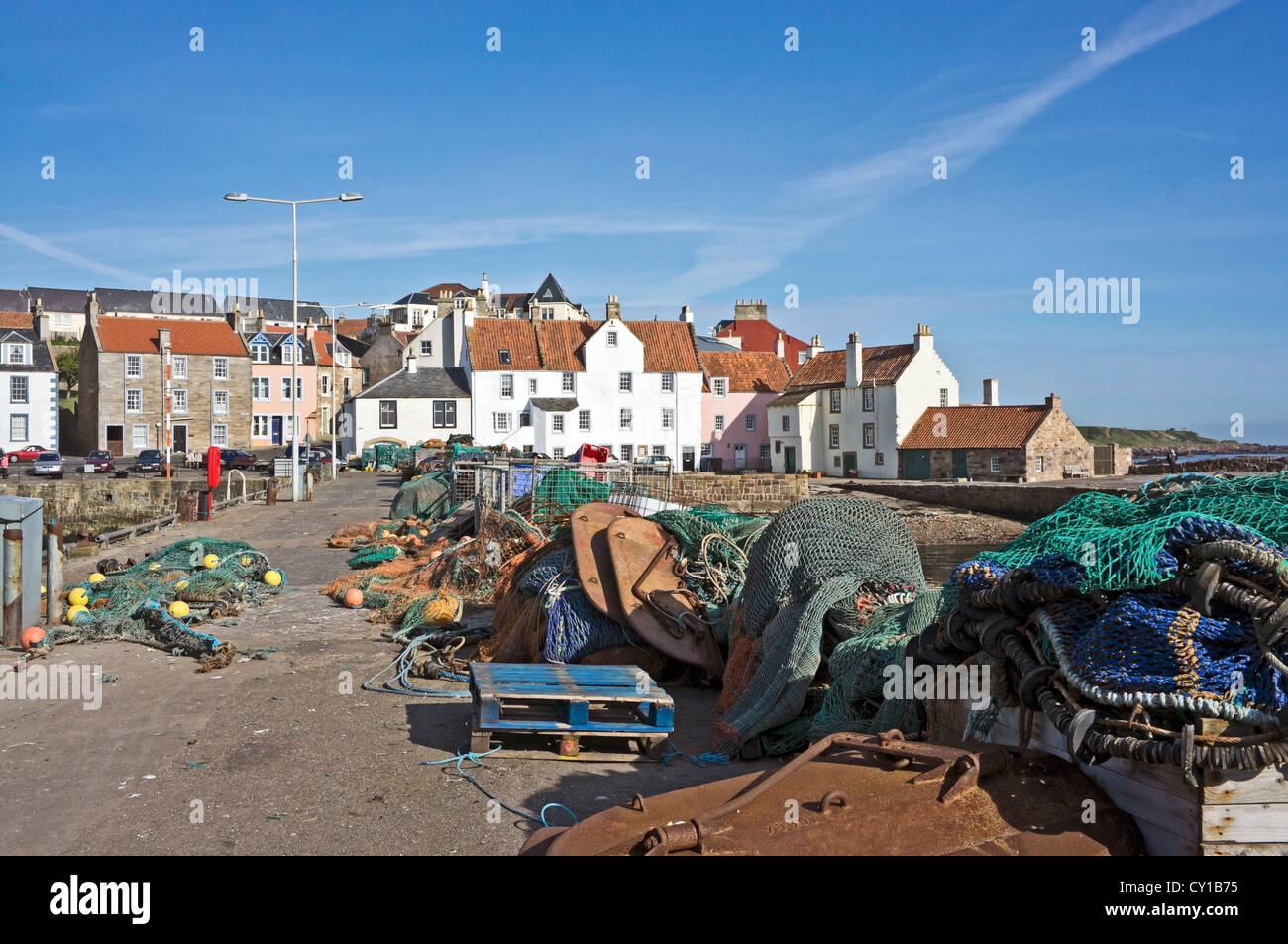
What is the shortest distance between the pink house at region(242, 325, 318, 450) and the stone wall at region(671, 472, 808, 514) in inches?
1343

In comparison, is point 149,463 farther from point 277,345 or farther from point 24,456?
point 277,345

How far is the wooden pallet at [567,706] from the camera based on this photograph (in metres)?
6.73

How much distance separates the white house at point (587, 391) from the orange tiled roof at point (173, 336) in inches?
614

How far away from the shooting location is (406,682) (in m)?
8.73

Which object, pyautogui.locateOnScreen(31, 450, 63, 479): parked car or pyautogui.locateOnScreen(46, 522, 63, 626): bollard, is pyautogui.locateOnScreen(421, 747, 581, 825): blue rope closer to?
pyautogui.locateOnScreen(46, 522, 63, 626): bollard

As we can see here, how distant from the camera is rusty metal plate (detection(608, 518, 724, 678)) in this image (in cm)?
862

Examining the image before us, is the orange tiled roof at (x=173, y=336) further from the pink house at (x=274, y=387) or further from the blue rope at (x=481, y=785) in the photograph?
the blue rope at (x=481, y=785)

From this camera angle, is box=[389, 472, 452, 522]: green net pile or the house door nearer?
box=[389, 472, 452, 522]: green net pile

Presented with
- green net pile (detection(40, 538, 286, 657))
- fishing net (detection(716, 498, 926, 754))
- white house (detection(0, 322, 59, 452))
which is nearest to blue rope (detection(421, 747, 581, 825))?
fishing net (detection(716, 498, 926, 754))

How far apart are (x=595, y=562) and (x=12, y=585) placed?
5.65 meters

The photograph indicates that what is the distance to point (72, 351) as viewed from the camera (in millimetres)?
79625

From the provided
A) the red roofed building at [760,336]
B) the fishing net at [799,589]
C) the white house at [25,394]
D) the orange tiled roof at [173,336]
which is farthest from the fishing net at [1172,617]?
the red roofed building at [760,336]
